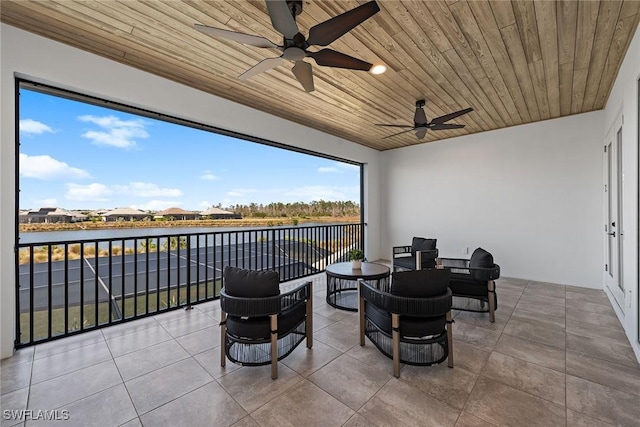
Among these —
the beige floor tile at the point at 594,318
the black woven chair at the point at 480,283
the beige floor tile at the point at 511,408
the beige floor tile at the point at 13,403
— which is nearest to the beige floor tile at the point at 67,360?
the beige floor tile at the point at 13,403

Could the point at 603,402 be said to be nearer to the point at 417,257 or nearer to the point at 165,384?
the point at 417,257

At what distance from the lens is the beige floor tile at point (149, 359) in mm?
2270

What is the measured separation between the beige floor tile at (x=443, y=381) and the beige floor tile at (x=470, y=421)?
0.27 feet

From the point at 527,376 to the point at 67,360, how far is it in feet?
13.3

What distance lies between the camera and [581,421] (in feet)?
5.57

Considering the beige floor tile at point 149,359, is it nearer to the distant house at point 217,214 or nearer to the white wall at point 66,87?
the white wall at point 66,87

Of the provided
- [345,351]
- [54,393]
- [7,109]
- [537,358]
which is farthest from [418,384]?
[7,109]

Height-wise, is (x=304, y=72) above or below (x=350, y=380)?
above

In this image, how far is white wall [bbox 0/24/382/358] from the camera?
2398mm

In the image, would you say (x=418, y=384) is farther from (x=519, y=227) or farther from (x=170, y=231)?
(x=519, y=227)

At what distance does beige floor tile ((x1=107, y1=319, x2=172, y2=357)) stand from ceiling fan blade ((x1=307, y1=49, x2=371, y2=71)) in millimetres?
3205

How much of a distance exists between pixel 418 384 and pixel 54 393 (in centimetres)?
279

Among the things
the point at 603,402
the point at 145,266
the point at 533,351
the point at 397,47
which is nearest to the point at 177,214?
the point at 145,266

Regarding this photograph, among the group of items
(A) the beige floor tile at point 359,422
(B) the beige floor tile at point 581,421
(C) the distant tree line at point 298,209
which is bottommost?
(A) the beige floor tile at point 359,422
